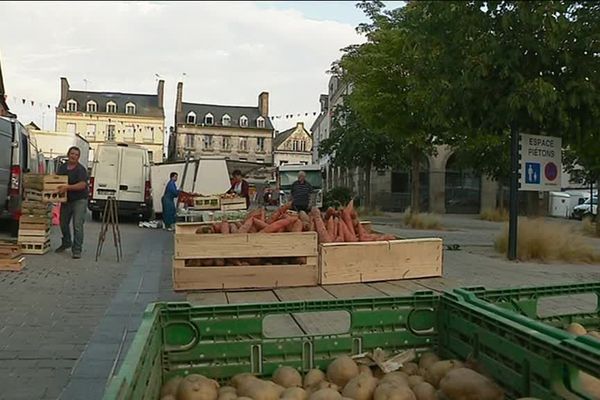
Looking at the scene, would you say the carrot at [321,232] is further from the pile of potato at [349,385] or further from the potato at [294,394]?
the potato at [294,394]

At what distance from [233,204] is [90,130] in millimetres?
85643

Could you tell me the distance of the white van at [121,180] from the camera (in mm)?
22328

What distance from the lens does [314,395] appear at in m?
2.64

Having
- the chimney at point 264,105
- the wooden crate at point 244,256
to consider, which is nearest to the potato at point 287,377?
the wooden crate at point 244,256

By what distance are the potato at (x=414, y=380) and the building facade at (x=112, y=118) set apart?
93746 mm

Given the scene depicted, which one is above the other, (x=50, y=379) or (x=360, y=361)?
(x=360, y=361)

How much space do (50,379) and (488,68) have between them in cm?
910

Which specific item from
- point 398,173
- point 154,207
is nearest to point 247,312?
point 154,207

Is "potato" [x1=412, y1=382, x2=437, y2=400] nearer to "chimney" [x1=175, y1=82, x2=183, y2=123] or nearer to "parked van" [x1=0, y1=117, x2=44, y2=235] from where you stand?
"parked van" [x1=0, y1=117, x2=44, y2=235]

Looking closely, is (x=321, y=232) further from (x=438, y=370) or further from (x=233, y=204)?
(x=233, y=204)

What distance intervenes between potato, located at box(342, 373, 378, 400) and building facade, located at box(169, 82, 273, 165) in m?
95.4

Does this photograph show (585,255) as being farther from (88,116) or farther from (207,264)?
(88,116)

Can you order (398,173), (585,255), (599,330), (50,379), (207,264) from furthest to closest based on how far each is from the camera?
(398,173), (585,255), (207,264), (50,379), (599,330)

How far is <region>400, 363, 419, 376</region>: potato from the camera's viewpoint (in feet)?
9.73
